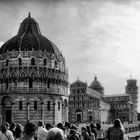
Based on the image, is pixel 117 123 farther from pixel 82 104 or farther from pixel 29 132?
pixel 82 104

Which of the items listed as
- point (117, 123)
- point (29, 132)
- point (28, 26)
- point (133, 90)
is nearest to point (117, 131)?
point (117, 123)

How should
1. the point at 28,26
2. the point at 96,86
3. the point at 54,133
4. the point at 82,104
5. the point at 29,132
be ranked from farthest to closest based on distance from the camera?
the point at 96,86
the point at 82,104
the point at 28,26
the point at 29,132
the point at 54,133

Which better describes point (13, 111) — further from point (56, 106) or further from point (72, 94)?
point (72, 94)

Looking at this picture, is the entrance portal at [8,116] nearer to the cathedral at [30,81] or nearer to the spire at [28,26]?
the cathedral at [30,81]

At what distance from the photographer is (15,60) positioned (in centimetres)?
4941

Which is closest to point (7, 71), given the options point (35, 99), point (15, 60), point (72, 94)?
point (15, 60)

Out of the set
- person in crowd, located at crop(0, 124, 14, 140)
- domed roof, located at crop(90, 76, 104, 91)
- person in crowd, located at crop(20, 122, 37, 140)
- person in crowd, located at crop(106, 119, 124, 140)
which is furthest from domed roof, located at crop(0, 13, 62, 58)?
domed roof, located at crop(90, 76, 104, 91)

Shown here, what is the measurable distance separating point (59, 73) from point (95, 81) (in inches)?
2633

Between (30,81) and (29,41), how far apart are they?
7.04 m

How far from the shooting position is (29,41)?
167ft

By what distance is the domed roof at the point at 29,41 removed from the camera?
50562mm

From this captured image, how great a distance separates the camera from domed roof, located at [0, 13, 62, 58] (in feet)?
166

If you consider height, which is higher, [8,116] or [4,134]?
[4,134]

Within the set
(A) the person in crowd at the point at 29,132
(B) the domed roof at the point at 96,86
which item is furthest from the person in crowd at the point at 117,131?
(B) the domed roof at the point at 96,86
